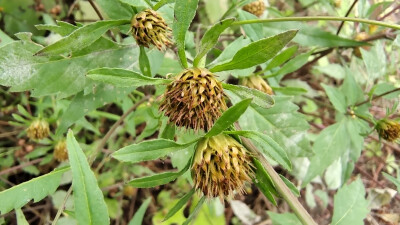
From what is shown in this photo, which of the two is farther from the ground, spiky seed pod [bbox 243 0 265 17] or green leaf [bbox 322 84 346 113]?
spiky seed pod [bbox 243 0 265 17]

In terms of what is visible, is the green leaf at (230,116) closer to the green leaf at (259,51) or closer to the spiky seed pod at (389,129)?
the green leaf at (259,51)

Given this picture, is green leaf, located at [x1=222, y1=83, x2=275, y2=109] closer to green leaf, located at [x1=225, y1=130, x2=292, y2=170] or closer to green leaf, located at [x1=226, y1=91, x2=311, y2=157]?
green leaf, located at [x1=225, y1=130, x2=292, y2=170]

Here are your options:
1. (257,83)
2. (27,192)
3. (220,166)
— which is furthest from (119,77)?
(257,83)

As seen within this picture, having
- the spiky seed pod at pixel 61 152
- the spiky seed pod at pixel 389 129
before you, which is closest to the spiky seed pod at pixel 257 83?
the spiky seed pod at pixel 389 129

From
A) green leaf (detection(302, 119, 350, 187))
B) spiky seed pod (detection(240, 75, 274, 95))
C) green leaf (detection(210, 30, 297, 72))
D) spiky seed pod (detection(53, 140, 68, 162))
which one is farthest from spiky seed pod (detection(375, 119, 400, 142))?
spiky seed pod (detection(53, 140, 68, 162))

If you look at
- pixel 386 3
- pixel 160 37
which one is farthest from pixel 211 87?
pixel 386 3

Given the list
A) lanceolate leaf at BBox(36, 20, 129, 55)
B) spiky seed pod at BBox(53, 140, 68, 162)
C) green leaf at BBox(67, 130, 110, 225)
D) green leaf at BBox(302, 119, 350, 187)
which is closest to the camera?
green leaf at BBox(67, 130, 110, 225)
